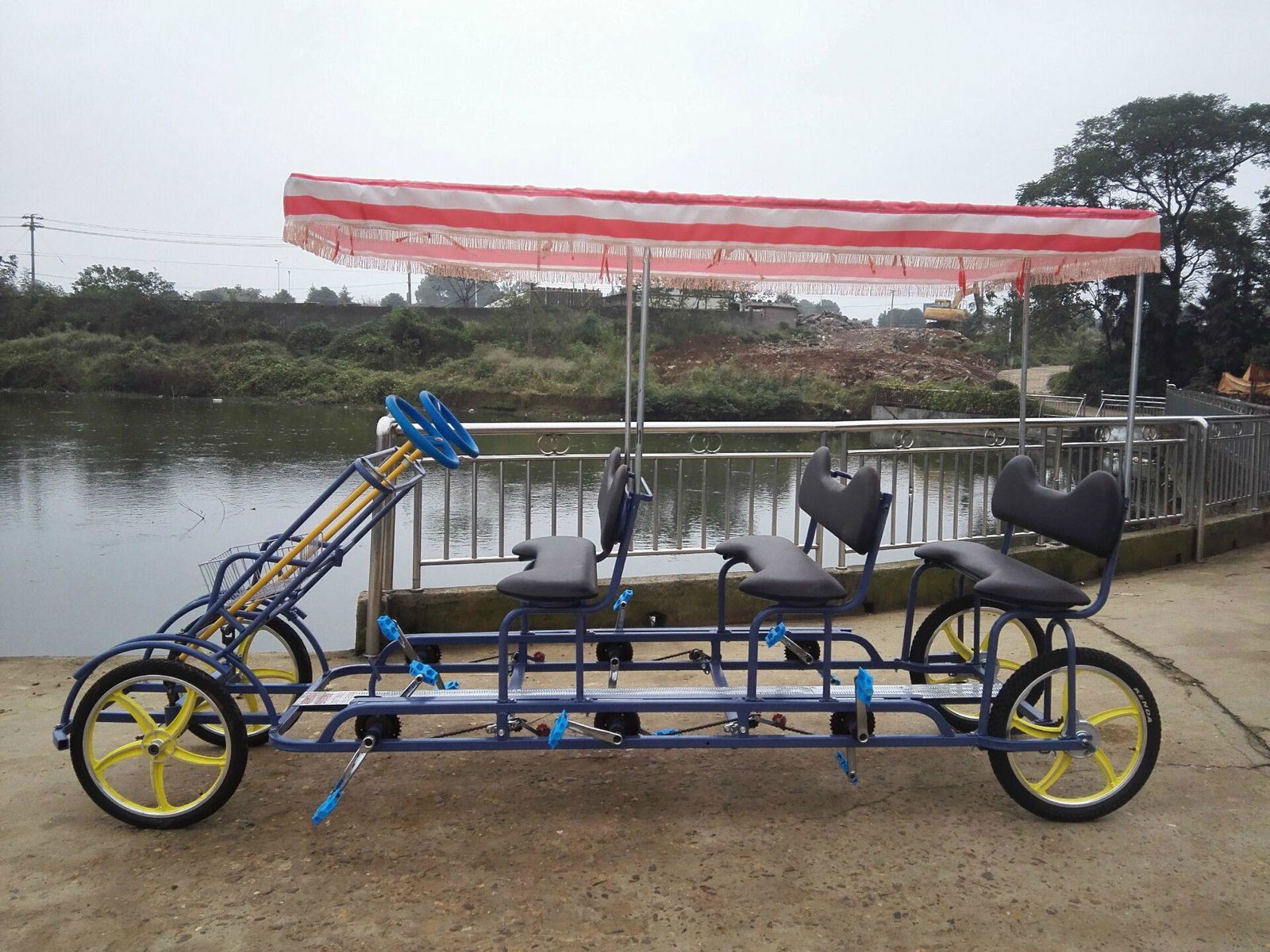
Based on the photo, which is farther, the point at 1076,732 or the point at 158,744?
the point at 1076,732

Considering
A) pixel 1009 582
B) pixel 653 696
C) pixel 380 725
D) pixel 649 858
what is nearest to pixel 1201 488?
pixel 1009 582

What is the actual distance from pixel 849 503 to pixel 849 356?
2062cm

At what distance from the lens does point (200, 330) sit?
30.8 metres

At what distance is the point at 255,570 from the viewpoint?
301 cm

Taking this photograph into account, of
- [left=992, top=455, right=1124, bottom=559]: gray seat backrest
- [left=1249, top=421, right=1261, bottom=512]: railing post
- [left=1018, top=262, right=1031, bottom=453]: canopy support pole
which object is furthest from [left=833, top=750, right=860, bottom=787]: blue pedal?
[left=1249, top=421, right=1261, bottom=512]: railing post

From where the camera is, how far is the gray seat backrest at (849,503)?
308cm

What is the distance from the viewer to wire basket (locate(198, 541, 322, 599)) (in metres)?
3.01

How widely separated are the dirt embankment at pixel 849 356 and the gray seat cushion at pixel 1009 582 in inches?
530

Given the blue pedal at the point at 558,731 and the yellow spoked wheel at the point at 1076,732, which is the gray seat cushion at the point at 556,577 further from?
the yellow spoked wheel at the point at 1076,732

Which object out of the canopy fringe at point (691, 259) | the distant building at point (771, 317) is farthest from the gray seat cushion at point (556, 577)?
the distant building at point (771, 317)

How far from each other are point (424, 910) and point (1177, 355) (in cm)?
4406

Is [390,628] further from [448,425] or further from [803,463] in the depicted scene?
[803,463]

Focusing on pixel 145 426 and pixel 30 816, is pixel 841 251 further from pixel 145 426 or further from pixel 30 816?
pixel 145 426

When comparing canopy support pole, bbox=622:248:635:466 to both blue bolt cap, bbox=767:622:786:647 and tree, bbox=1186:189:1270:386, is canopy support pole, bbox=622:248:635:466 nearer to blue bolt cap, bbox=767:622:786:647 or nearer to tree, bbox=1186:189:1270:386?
blue bolt cap, bbox=767:622:786:647
